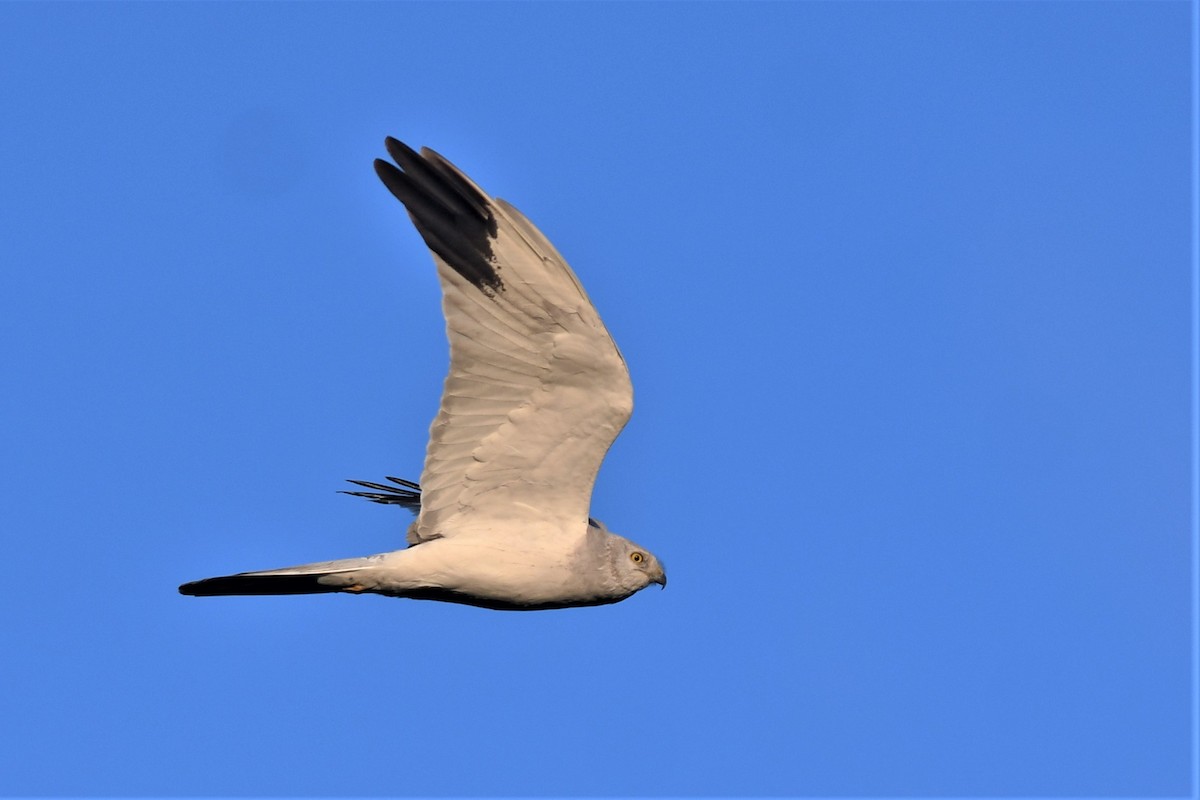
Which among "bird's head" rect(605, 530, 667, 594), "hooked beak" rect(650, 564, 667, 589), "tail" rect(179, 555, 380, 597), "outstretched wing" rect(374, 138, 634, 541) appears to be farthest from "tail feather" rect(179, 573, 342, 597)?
"hooked beak" rect(650, 564, 667, 589)

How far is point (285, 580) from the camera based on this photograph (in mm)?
12820

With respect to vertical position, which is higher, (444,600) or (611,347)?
(611,347)

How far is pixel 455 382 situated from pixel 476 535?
1293 millimetres

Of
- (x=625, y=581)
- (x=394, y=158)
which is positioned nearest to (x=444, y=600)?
(x=625, y=581)

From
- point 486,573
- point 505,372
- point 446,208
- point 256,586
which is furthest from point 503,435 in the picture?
point 256,586

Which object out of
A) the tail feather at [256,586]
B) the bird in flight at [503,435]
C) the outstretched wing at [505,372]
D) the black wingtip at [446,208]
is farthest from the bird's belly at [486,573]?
the black wingtip at [446,208]

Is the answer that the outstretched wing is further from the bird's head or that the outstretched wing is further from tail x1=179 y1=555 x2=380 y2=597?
tail x1=179 y1=555 x2=380 y2=597

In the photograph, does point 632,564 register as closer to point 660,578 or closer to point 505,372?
point 660,578

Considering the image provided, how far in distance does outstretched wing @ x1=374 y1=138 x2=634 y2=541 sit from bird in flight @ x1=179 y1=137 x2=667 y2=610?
1 cm

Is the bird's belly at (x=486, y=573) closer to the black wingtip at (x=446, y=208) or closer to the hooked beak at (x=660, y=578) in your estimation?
the hooked beak at (x=660, y=578)

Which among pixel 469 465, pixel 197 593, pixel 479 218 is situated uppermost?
pixel 479 218

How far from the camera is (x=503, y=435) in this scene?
12.8 metres

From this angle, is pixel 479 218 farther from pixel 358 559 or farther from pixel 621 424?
pixel 358 559

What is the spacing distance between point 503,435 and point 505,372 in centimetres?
55
